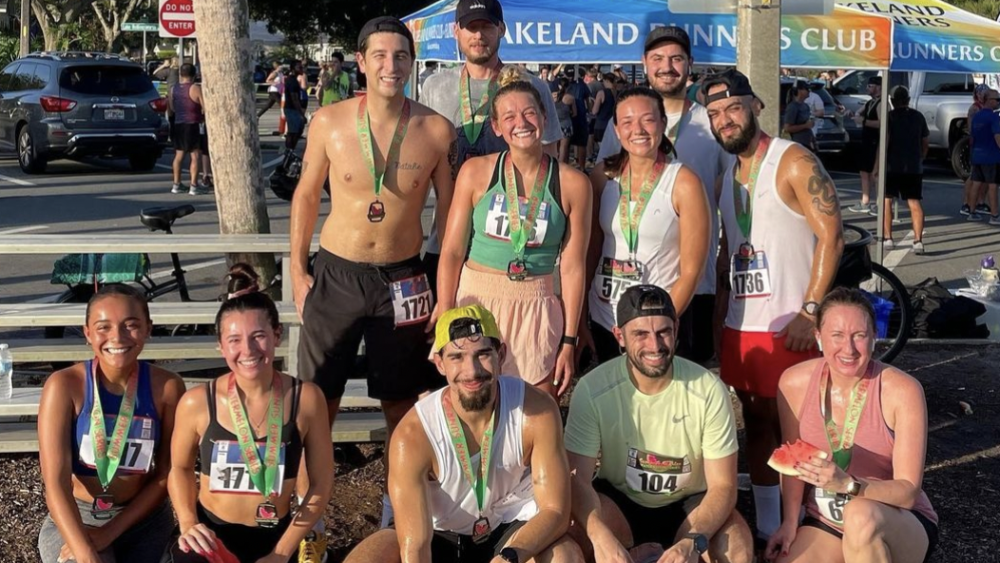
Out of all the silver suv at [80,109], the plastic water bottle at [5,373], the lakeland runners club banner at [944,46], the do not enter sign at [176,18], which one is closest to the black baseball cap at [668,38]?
the plastic water bottle at [5,373]

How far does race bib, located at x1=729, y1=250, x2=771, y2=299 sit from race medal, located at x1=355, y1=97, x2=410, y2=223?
146cm

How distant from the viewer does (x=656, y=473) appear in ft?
14.4

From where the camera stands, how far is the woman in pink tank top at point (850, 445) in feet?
13.6

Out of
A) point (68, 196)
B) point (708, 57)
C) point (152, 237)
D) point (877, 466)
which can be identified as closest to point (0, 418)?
point (152, 237)

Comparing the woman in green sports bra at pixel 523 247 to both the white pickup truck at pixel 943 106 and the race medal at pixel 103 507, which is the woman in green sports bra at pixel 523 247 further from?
the white pickup truck at pixel 943 106

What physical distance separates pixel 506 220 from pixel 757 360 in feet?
4.00

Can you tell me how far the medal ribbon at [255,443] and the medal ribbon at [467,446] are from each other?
60 cm

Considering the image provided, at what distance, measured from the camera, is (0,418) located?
21.0 feet

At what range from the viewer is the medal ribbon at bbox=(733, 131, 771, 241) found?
488 centimetres

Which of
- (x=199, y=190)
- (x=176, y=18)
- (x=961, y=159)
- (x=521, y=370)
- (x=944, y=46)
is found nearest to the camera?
(x=521, y=370)

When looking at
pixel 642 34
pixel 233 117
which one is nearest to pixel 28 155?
pixel 642 34

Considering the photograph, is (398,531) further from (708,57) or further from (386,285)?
(708,57)

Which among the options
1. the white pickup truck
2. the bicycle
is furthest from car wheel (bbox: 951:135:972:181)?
the bicycle

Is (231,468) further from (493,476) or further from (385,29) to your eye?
(385,29)
